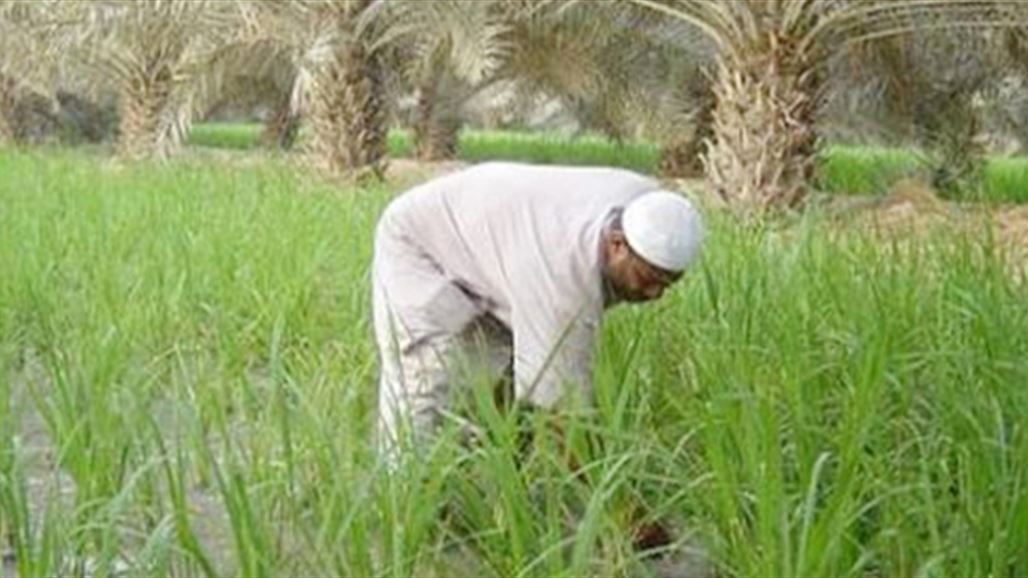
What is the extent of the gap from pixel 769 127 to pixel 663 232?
6.89 m

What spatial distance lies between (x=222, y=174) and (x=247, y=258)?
198 inches

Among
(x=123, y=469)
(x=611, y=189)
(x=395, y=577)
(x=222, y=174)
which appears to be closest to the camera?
(x=395, y=577)

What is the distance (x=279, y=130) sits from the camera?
2059 centimetres

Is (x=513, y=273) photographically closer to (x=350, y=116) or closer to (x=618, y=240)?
(x=618, y=240)

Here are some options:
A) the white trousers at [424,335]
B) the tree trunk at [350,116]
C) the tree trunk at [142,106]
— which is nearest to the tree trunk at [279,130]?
the tree trunk at [142,106]

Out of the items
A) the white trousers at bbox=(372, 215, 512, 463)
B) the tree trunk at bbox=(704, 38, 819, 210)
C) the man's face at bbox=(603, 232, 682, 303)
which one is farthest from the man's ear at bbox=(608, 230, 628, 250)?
the tree trunk at bbox=(704, 38, 819, 210)

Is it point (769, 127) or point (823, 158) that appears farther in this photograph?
point (823, 158)

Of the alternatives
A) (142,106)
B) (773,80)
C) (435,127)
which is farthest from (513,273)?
(435,127)

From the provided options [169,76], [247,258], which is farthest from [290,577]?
[169,76]

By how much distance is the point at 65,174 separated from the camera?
10.0m

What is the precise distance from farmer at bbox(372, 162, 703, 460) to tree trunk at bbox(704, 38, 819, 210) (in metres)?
6.16

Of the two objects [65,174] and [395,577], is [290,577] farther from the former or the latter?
[65,174]

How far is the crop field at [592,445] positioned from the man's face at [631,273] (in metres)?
0.17

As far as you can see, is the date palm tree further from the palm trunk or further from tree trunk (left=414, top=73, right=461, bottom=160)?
the palm trunk
